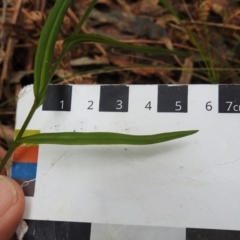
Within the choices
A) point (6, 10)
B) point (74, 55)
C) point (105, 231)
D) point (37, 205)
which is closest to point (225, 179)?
point (105, 231)

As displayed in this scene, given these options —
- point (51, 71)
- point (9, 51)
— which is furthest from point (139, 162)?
point (9, 51)

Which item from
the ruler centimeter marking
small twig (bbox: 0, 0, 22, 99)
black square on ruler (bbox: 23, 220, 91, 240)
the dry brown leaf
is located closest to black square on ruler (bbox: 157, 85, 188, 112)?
the ruler centimeter marking

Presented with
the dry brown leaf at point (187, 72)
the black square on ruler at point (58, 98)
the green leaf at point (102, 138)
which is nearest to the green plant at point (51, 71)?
the green leaf at point (102, 138)

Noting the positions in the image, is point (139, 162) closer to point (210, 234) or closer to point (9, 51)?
point (210, 234)

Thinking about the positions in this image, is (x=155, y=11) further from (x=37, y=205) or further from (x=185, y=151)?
(x=37, y=205)

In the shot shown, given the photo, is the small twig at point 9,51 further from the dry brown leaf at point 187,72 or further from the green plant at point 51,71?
the dry brown leaf at point 187,72
